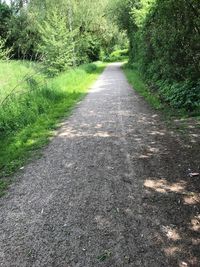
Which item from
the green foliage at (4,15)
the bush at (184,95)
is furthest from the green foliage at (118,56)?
the bush at (184,95)

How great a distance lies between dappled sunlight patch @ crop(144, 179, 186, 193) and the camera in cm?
474

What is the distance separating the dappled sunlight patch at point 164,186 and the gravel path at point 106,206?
2 centimetres

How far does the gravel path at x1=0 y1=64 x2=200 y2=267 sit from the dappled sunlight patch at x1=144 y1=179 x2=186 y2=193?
15mm

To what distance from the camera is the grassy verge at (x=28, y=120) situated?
256 inches

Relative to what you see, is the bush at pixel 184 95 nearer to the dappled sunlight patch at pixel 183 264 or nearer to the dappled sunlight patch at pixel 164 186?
the dappled sunlight patch at pixel 164 186

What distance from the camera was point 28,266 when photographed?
3303 millimetres

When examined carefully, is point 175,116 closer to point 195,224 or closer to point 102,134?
point 102,134

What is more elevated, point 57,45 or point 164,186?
point 57,45

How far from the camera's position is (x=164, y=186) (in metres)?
4.86

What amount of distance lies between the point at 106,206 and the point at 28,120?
5445 mm

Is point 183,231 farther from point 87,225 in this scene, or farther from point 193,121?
point 193,121

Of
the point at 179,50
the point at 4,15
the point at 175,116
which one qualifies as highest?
the point at 4,15

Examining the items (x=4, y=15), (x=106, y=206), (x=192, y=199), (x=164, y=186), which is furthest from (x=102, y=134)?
(x=4, y=15)

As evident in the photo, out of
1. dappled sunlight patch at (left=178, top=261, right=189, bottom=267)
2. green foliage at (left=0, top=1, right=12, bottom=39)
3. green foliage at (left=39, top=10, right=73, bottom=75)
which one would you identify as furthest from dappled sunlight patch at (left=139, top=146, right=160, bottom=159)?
green foliage at (left=0, top=1, right=12, bottom=39)
